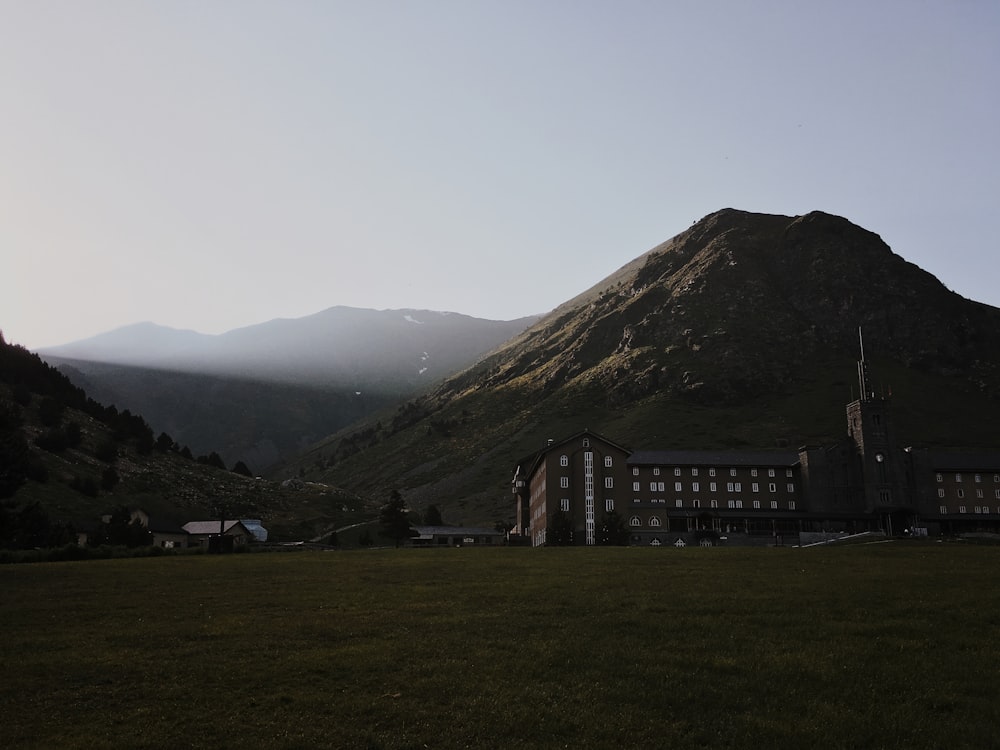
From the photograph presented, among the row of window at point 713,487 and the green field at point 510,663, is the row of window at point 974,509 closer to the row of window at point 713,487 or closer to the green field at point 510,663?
the row of window at point 713,487

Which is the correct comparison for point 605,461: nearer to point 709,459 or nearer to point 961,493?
point 709,459

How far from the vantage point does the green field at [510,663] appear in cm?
1739

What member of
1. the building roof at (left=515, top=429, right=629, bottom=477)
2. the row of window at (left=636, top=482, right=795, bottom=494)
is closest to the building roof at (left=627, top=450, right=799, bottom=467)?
the row of window at (left=636, top=482, right=795, bottom=494)

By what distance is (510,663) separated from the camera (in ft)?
72.1

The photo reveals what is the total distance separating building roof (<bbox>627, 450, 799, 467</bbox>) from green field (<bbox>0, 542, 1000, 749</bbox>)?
106402 mm

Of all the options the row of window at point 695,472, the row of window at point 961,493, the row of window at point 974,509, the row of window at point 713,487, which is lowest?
the row of window at point 974,509

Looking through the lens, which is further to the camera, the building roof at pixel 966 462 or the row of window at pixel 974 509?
the building roof at pixel 966 462

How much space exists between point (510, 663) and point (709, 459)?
12895 cm

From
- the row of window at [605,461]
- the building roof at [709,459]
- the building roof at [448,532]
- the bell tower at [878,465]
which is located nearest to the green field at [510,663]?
the row of window at [605,461]

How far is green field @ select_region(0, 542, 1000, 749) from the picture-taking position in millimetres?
17391

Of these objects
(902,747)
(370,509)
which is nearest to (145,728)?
(902,747)

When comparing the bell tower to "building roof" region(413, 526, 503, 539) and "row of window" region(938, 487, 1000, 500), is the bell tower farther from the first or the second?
"building roof" region(413, 526, 503, 539)

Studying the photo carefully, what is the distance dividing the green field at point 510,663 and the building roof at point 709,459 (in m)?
106

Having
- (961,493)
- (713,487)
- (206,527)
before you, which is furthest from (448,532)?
(961,493)
